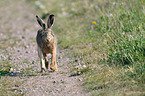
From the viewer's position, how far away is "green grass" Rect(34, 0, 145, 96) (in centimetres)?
463

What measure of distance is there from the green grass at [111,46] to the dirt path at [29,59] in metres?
0.33

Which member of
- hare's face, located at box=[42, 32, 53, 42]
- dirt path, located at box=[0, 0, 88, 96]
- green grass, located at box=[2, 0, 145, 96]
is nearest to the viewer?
green grass, located at box=[2, 0, 145, 96]

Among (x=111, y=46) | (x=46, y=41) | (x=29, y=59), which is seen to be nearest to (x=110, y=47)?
(x=111, y=46)

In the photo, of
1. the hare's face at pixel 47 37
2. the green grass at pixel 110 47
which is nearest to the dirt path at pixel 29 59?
the green grass at pixel 110 47

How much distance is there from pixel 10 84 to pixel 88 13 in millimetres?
5725

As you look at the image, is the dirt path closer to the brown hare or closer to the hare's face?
the brown hare

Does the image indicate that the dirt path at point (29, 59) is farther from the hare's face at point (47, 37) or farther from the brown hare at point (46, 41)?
the hare's face at point (47, 37)

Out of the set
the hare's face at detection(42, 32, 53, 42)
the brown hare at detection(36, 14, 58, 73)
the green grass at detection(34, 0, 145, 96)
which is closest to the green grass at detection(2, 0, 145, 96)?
the green grass at detection(34, 0, 145, 96)

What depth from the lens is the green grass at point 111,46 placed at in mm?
4626

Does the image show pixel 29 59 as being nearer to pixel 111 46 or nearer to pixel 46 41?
pixel 46 41

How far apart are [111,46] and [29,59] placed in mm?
2507

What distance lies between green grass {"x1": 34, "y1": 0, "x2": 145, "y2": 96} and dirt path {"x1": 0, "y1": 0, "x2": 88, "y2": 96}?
0.33 meters

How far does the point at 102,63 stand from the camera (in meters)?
5.87

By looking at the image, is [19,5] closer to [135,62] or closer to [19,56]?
[19,56]
